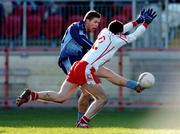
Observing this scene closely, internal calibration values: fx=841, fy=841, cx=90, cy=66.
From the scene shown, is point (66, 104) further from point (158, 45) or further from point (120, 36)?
point (120, 36)

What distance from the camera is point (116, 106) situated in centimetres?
2214

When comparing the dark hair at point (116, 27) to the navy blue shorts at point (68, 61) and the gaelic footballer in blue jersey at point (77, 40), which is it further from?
the navy blue shorts at point (68, 61)

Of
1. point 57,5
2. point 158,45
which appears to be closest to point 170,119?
point 158,45

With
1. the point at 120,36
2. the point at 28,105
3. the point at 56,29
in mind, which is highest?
the point at 120,36

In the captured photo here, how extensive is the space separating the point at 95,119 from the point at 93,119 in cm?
9

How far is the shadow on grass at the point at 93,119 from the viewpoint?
1620 centimetres

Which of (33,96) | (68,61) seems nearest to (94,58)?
(33,96)

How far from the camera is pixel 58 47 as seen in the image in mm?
23750

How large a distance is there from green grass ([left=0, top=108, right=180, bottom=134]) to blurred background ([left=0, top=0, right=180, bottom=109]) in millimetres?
882

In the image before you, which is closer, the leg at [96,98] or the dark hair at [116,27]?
the dark hair at [116,27]

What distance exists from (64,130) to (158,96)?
9.79 meters

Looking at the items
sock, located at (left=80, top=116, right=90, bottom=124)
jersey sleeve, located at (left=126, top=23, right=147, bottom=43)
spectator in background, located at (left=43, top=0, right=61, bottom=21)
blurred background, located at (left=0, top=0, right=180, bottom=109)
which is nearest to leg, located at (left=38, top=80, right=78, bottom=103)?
sock, located at (left=80, top=116, right=90, bottom=124)

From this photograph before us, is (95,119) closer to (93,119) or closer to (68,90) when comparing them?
(93,119)

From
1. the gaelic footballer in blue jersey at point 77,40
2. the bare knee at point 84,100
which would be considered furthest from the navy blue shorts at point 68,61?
the bare knee at point 84,100
